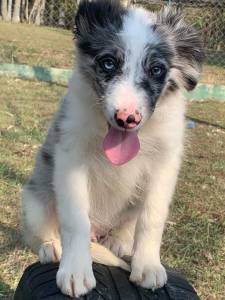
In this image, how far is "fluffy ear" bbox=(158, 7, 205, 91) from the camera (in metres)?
3.28

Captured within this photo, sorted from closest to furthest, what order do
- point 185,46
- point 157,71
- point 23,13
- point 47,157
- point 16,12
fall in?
1. point 157,71
2. point 185,46
3. point 47,157
4. point 16,12
5. point 23,13

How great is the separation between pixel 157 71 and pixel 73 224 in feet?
2.86

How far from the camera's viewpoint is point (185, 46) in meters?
3.32

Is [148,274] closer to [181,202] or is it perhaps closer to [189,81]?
[189,81]

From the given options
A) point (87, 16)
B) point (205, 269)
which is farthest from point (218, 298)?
point (87, 16)

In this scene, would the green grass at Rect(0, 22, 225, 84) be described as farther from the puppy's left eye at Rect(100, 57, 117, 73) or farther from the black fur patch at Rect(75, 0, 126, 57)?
the puppy's left eye at Rect(100, 57, 117, 73)

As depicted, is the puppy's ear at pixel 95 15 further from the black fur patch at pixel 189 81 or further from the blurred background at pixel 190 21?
the blurred background at pixel 190 21

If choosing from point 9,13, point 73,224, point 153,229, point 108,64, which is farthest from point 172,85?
point 9,13

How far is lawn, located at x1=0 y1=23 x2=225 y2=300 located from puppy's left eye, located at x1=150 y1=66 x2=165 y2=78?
0.87 metres

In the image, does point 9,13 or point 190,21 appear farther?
point 9,13

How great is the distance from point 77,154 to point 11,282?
1.02 meters

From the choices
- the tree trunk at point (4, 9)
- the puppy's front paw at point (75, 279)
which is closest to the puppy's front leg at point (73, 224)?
the puppy's front paw at point (75, 279)

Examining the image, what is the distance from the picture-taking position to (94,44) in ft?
10.4

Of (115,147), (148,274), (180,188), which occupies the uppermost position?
(115,147)
